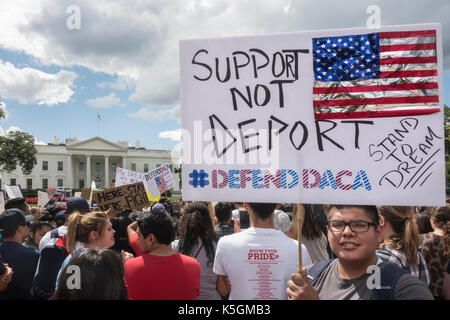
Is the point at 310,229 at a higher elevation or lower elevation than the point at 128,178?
lower

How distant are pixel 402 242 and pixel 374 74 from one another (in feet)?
A: 4.79

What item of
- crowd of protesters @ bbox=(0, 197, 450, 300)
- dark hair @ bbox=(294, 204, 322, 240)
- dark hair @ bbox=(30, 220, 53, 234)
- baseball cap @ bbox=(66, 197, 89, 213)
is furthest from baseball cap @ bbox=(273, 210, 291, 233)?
dark hair @ bbox=(30, 220, 53, 234)

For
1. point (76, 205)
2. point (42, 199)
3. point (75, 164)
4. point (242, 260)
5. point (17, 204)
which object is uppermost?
point (75, 164)

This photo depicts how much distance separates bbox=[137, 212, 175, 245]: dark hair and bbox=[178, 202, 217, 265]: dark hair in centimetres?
A: 57

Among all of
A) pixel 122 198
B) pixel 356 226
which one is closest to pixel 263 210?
pixel 356 226

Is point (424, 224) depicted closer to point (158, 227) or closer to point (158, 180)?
point (158, 227)

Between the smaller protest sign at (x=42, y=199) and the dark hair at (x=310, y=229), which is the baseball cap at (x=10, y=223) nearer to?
the dark hair at (x=310, y=229)

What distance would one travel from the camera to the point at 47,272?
10.2ft

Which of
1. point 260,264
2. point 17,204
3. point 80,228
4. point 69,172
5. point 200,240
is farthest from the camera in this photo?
point 69,172

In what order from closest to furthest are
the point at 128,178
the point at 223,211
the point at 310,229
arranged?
1. the point at 310,229
2. the point at 223,211
3. the point at 128,178

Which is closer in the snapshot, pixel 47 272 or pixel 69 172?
pixel 47 272

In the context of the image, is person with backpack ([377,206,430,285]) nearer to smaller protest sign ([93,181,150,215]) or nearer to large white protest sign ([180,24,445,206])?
large white protest sign ([180,24,445,206])

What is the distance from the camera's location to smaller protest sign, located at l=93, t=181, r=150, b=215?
6246 mm
